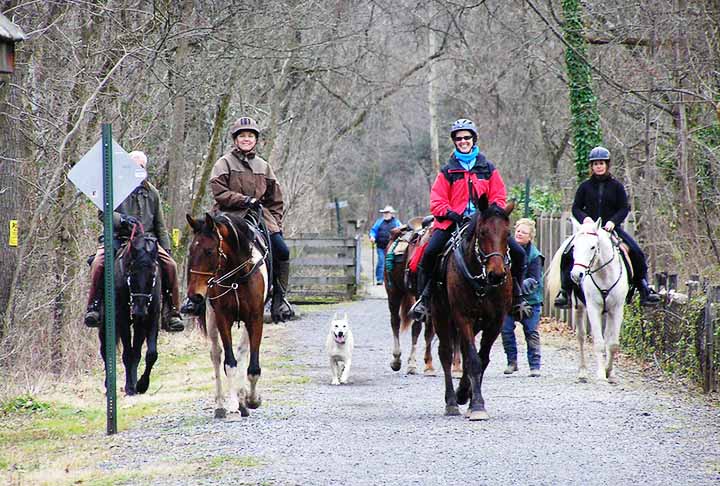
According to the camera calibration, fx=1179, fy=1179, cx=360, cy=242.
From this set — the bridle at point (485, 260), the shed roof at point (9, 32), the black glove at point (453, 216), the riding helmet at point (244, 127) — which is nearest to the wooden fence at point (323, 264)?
the riding helmet at point (244, 127)

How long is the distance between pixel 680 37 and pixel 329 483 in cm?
1464

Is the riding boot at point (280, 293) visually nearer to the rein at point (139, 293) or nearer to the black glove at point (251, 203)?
the black glove at point (251, 203)

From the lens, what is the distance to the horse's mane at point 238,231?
40.7ft

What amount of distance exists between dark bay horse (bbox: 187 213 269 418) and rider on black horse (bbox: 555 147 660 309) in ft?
17.6

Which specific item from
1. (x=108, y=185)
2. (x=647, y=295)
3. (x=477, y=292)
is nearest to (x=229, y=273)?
(x=108, y=185)

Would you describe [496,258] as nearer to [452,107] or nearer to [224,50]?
[224,50]

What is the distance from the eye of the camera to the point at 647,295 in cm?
1603

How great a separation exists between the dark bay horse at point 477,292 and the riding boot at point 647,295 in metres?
4.15

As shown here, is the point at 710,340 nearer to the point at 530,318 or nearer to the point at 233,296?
the point at 530,318

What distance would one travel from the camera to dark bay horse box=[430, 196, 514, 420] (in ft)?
38.7

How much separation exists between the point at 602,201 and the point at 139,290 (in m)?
6.53

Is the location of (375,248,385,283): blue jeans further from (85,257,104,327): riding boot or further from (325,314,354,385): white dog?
(85,257,104,327): riding boot

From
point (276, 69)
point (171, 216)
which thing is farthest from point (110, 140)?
point (276, 69)

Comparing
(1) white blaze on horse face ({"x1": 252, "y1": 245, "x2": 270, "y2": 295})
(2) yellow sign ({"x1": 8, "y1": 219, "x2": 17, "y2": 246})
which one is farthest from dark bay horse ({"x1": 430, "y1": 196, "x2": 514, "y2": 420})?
(2) yellow sign ({"x1": 8, "y1": 219, "x2": 17, "y2": 246})
